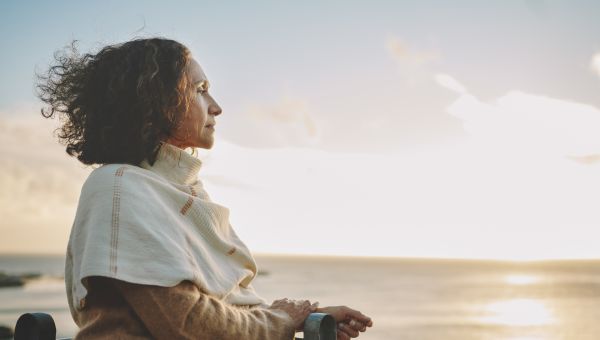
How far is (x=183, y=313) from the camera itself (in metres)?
1.82

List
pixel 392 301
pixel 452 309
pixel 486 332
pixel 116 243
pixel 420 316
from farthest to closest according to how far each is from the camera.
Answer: pixel 392 301, pixel 452 309, pixel 420 316, pixel 486 332, pixel 116 243

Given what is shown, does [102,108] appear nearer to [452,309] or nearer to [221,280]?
[221,280]

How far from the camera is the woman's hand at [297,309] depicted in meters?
2.12

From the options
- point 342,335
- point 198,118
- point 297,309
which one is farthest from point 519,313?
point 198,118

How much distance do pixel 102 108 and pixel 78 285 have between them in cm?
65

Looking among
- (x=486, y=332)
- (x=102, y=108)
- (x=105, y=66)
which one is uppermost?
(x=105, y=66)

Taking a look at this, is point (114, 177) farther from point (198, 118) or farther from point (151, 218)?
point (198, 118)

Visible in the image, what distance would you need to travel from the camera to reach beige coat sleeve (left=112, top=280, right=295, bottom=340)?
5.95 ft

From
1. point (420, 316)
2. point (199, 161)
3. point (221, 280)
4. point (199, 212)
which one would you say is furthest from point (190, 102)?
point (420, 316)

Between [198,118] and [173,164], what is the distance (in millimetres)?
205

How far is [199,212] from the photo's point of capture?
211cm

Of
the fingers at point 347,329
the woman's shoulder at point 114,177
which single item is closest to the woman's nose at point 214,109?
the woman's shoulder at point 114,177

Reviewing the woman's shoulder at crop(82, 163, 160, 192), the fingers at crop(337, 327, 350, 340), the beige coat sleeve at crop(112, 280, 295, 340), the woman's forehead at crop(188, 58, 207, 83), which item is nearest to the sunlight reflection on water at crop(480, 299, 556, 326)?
the fingers at crop(337, 327, 350, 340)

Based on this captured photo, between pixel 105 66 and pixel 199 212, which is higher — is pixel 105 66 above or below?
above
